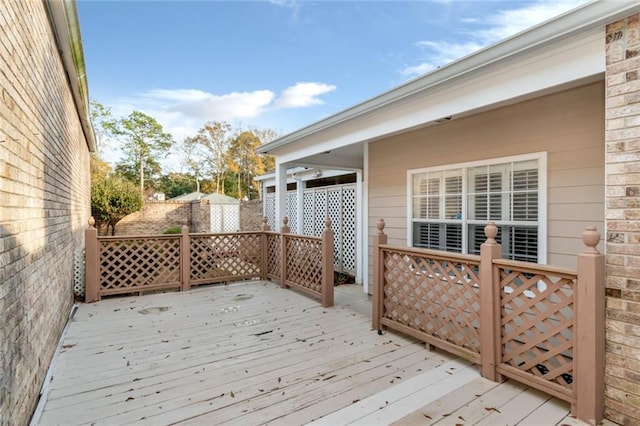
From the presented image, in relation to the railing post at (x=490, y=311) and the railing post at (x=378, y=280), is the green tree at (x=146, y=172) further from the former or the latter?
the railing post at (x=490, y=311)

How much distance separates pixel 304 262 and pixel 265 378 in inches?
112

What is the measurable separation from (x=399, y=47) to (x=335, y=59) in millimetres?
3769

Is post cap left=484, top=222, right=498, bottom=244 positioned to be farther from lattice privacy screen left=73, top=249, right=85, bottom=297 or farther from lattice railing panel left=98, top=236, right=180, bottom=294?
lattice privacy screen left=73, top=249, right=85, bottom=297

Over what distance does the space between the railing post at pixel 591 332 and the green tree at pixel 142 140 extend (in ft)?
82.5

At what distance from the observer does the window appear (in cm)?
359

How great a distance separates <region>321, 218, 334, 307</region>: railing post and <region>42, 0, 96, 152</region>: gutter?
12.1 feet

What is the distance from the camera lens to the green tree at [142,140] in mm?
23156

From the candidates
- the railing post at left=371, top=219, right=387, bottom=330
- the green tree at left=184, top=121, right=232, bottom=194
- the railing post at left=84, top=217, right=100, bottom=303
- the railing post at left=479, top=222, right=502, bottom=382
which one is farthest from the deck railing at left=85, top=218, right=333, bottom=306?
the green tree at left=184, top=121, right=232, bottom=194

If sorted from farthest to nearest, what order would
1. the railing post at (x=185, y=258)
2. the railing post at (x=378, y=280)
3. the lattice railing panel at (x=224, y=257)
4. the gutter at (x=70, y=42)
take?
1. the lattice railing panel at (x=224, y=257)
2. the railing post at (x=185, y=258)
3. the railing post at (x=378, y=280)
4. the gutter at (x=70, y=42)

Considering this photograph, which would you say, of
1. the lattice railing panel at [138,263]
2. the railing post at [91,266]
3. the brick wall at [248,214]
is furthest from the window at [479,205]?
the brick wall at [248,214]

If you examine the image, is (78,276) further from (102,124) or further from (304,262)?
(102,124)

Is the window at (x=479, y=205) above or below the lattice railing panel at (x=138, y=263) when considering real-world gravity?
above

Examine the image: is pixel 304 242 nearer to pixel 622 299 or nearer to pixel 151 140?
pixel 622 299

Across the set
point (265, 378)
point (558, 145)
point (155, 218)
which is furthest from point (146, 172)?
point (558, 145)
